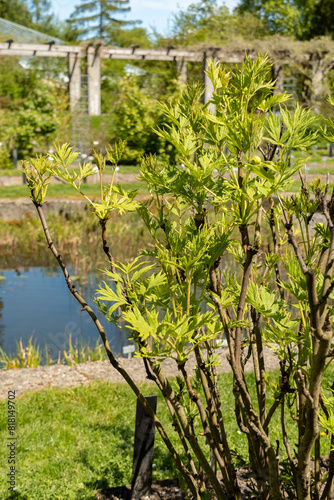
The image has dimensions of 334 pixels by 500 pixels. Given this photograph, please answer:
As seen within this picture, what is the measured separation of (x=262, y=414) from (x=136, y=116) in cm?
1550

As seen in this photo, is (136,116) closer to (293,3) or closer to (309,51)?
(309,51)

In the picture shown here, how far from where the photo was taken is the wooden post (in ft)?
6.87

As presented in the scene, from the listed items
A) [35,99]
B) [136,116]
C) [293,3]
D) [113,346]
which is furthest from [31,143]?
[293,3]

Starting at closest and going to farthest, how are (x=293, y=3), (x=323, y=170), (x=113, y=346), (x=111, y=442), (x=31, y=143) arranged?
(x=111, y=442) < (x=113, y=346) < (x=323, y=170) < (x=31, y=143) < (x=293, y=3)

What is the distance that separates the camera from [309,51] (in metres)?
19.0

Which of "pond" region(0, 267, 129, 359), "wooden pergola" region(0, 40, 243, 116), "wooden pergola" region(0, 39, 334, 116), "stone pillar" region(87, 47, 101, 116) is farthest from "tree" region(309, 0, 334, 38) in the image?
"pond" region(0, 267, 129, 359)

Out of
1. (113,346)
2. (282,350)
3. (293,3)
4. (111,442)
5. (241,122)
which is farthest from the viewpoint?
(293,3)

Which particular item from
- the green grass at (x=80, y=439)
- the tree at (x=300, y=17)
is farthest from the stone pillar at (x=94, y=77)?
the green grass at (x=80, y=439)

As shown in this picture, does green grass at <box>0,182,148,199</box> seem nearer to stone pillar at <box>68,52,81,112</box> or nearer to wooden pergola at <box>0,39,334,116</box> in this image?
wooden pergola at <box>0,39,334,116</box>

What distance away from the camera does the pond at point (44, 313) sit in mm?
5156

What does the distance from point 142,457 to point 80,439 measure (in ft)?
2.86

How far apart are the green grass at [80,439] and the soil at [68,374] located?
0.44 feet

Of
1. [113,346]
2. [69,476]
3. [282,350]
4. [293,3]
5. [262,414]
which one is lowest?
[113,346]

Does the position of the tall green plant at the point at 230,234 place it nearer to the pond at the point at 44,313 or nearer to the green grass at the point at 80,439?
the green grass at the point at 80,439
